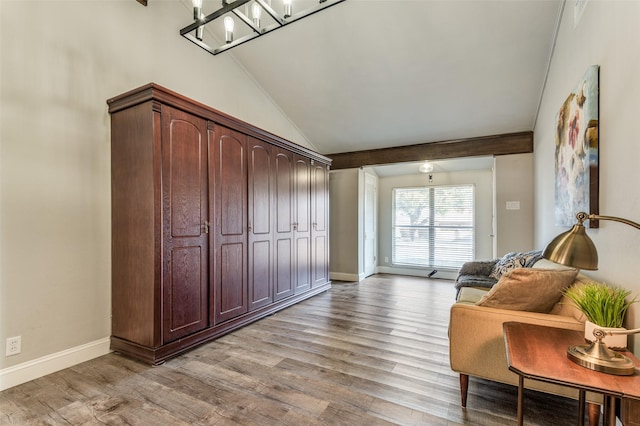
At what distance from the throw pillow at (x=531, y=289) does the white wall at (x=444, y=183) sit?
13.6 ft

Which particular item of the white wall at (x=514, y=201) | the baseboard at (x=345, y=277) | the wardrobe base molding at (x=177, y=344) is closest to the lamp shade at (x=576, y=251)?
the wardrobe base molding at (x=177, y=344)

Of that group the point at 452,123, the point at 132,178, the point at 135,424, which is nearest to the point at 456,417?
the point at 135,424

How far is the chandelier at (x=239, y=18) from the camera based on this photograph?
217cm

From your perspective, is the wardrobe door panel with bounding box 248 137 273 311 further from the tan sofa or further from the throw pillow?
the throw pillow

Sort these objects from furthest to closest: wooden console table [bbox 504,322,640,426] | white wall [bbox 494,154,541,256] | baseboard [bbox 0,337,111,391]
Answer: white wall [bbox 494,154,541,256], baseboard [bbox 0,337,111,391], wooden console table [bbox 504,322,640,426]

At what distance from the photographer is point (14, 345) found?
7.21 ft

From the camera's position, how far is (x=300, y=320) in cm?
355

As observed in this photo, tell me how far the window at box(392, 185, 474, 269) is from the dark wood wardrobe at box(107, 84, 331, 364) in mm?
3577

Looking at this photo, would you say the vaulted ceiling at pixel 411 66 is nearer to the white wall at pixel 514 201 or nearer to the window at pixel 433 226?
the white wall at pixel 514 201

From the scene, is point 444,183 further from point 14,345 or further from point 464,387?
point 14,345

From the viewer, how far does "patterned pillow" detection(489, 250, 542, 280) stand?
289 centimetres

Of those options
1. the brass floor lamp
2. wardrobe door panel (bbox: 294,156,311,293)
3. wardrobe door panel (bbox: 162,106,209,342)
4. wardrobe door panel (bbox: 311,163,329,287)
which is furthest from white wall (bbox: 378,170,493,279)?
the brass floor lamp

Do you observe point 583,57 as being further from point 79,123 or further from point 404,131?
point 79,123

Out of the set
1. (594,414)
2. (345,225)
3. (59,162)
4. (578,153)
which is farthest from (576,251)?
(345,225)
